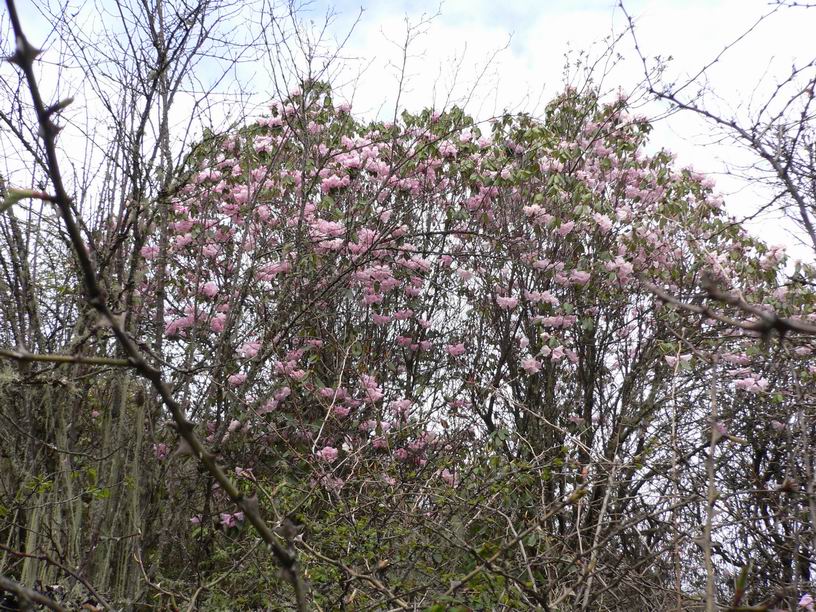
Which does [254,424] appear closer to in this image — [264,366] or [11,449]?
[264,366]

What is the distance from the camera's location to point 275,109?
20.0 feet

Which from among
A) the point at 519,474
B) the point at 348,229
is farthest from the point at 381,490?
the point at 348,229

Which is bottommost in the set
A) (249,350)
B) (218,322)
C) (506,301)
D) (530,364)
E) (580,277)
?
(249,350)

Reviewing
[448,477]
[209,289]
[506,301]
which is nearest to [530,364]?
[506,301]

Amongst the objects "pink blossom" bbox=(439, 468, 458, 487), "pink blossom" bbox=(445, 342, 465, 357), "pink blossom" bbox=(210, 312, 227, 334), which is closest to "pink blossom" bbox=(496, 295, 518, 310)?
"pink blossom" bbox=(445, 342, 465, 357)

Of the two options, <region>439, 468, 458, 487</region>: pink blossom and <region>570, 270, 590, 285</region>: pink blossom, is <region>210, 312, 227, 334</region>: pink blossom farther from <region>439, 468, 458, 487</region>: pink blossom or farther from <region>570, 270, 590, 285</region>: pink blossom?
<region>570, 270, 590, 285</region>: pink blossom

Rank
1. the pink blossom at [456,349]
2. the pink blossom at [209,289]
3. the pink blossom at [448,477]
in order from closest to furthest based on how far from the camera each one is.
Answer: the pink blossom at [448,477] < the pink blossom at [209,289] < the pink blossom at [456,349]

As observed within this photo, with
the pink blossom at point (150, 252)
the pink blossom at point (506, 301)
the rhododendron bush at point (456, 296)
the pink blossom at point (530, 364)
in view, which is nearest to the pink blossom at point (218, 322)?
the rhododendron bush at point (456, 296)

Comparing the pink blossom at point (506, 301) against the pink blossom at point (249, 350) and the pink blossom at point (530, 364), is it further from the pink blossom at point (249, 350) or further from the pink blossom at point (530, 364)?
the pink blossom at point (249, 350)

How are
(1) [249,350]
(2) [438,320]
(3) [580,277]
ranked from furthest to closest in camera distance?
(2) [438,320] → (3) [580,277] → (1) [249,350]

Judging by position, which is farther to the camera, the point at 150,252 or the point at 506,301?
the point at 506,301

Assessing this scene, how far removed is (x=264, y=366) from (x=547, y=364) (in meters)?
2.43

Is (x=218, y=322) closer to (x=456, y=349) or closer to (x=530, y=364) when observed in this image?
(x=456, y=349)

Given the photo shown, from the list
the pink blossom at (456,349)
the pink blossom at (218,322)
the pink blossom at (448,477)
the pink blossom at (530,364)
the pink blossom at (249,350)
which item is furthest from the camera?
the pink blossom at (456,349)
